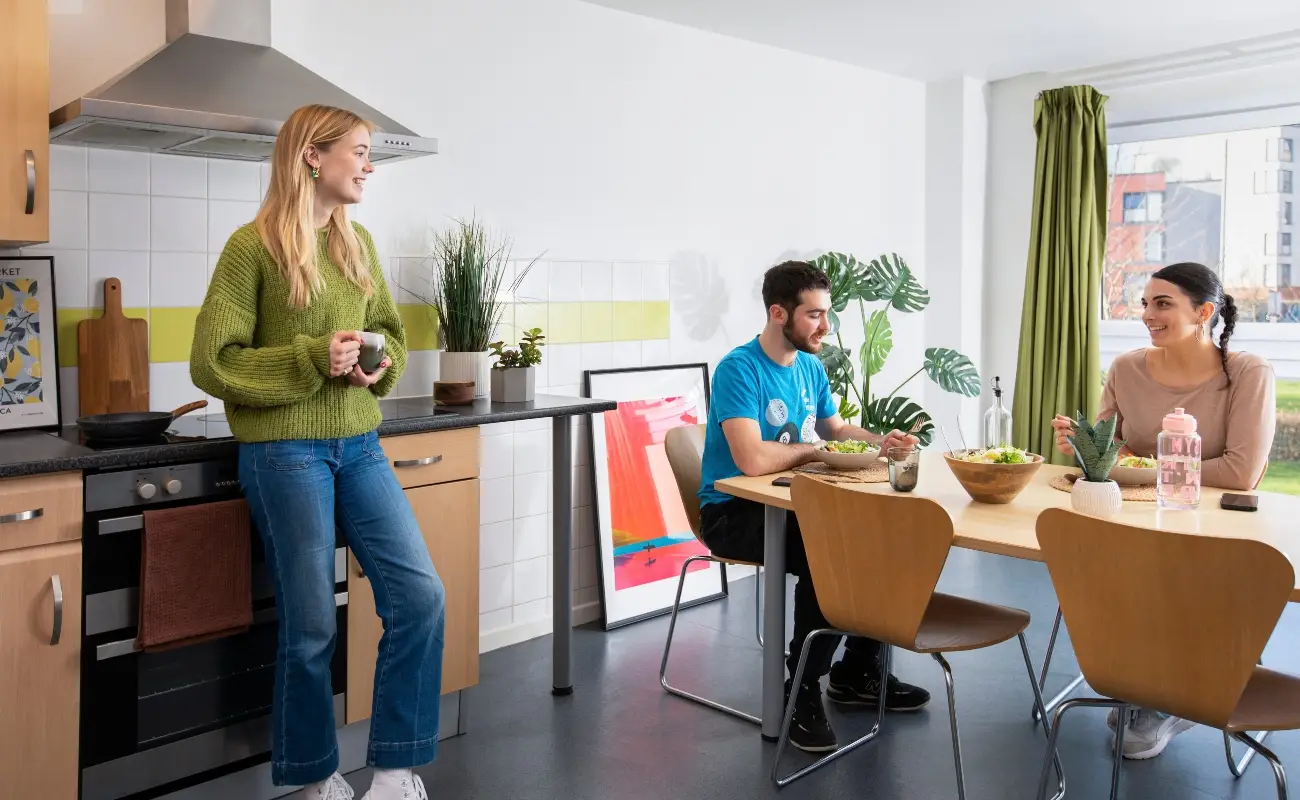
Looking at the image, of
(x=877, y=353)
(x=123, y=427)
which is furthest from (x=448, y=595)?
(x=877, y=353)

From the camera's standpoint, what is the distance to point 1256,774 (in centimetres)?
285

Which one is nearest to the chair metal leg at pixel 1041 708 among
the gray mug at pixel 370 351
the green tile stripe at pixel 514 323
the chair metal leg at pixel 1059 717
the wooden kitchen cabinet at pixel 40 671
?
the chair metal leg at pixel 1059 717

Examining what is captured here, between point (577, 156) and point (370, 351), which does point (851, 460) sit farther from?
point (577, 156)

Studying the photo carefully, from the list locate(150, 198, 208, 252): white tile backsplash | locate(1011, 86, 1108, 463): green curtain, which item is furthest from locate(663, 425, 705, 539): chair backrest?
locate(1011, 86, 1108, 463): green curtain

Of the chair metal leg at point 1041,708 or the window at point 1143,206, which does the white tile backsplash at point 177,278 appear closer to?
the chair metal leg at point 1041,708

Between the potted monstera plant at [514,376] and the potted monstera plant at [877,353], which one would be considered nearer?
the potted monstera plant at [514,376]

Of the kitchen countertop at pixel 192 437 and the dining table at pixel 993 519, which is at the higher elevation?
the kitchen countertop at pixel 192 437

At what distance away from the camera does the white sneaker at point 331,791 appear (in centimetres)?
255

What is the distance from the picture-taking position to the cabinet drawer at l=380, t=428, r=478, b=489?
9.53 ft

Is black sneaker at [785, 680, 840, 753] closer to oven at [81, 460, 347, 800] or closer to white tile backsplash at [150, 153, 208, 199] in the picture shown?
oven at [81, 460, 347, 800]

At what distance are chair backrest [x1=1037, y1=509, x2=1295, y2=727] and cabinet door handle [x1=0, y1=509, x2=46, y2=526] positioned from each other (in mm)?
2066

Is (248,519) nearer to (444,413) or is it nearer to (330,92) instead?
(444,413)

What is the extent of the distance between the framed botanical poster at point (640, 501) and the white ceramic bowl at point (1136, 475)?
1839mm

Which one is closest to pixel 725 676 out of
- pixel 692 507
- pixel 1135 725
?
pixel 692 507
